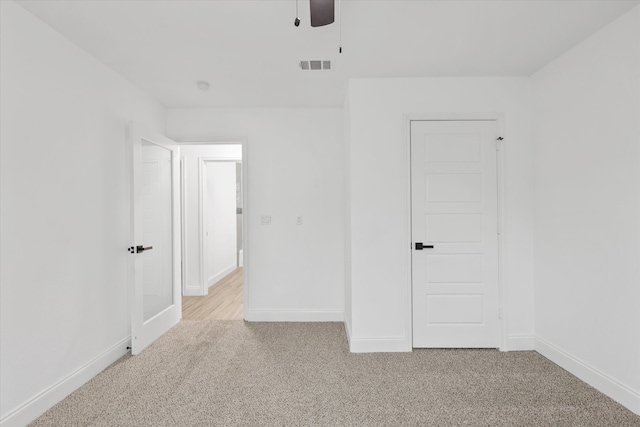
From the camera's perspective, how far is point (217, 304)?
4.81 meters

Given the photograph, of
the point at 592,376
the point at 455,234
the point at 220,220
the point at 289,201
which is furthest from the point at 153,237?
the point at 592,376

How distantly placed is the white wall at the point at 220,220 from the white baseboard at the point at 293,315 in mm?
2094

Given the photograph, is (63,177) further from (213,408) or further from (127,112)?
(213,408)

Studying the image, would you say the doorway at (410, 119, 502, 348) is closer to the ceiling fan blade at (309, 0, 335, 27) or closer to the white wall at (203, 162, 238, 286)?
the ceiling fan blade at (309, 0, 335, 27)

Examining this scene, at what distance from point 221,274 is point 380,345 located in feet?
14.0

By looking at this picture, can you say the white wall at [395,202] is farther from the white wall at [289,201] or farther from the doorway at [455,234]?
the white wall at [289,201]

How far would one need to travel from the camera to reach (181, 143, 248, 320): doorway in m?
4.46

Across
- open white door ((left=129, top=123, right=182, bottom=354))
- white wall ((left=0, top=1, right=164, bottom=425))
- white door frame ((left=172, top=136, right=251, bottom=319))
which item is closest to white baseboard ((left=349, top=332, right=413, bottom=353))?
white door frame ((left=172, top=136, right=251, bottom=319))

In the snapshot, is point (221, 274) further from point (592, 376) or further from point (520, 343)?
point (592, 376)

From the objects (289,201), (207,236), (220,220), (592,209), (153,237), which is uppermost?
(289,201)

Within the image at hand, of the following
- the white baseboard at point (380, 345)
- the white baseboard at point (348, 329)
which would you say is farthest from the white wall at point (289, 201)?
the white baseboard at point (380, 345)

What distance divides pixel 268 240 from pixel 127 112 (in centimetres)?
193

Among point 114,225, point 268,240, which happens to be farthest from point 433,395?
point 114,225

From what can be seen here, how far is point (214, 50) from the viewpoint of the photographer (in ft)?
8.66
